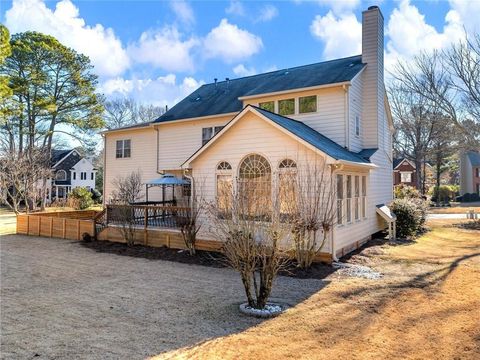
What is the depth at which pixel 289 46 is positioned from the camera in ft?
59.8

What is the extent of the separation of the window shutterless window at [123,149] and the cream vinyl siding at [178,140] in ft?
8.57

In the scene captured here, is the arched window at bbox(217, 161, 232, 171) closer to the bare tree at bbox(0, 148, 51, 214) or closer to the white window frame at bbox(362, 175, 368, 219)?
the white window frame at bbox(362, 175, 368, 219)

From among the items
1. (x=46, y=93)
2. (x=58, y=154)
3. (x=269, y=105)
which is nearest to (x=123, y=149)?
(x=269, y=105)

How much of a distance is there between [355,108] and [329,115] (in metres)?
1.44

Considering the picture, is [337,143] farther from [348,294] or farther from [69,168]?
[69,168]

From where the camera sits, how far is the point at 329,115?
13.0 metres

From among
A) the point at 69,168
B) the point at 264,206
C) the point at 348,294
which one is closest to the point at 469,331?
the point at 348,294

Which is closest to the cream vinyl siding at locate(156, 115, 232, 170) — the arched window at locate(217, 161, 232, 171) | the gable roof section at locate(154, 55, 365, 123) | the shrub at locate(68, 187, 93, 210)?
the gable roof section at locate(154, 55, 365, 123)

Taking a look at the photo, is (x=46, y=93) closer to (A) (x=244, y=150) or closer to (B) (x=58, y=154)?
(B) (x=58, y=154)

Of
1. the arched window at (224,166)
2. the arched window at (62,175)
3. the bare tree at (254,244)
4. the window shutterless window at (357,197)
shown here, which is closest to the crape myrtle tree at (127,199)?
the arched window at (224,166)

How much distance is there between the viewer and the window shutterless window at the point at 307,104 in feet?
44.1

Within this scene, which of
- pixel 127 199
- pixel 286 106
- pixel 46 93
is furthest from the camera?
pixel 46 93

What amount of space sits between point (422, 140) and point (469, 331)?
122 feet

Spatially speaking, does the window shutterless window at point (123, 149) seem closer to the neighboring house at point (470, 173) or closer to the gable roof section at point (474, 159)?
the neighboring house at point (470, 173)
